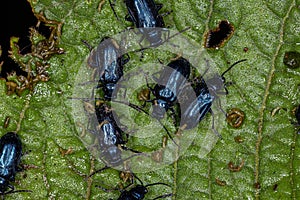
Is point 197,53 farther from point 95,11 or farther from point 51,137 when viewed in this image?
point 51,137

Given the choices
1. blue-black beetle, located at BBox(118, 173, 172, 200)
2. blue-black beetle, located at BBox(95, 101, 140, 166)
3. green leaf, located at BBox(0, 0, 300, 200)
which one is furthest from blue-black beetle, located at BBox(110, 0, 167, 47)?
blue-black beetle, located at BBox(118, 173, 172, 200)

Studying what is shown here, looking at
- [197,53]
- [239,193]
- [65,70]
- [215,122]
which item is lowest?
[239,193]

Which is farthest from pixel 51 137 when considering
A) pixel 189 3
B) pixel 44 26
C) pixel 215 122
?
pixel 189 3

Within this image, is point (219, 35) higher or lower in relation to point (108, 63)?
higher

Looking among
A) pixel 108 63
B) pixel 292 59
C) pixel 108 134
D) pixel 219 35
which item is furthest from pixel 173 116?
pixel 292 59

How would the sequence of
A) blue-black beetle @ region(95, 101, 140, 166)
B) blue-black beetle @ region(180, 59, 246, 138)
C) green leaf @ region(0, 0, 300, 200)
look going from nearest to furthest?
green leaf @ region(0, 0, 300, 200)
blue-black beetle @ region(180, 59, 246, 138)
blue-black beetle @ region(95, 101, 140, 166)

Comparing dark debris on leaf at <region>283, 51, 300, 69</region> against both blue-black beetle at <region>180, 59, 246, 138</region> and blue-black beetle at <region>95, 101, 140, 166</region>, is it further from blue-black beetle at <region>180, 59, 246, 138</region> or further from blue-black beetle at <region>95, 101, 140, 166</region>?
blue-black beetle at <region>95, 101, 140, 166</region>

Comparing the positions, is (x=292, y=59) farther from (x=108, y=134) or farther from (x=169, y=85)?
(x=108, y=134)
